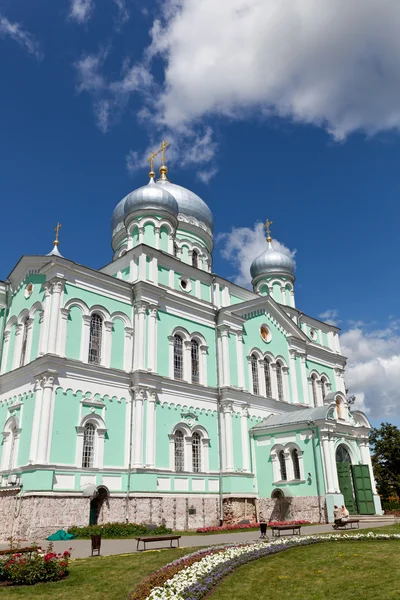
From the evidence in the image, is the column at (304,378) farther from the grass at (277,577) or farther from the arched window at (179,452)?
the grass at (277,577)

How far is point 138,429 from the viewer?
65.5 feet

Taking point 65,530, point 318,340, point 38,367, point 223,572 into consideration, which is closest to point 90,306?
point 38,367

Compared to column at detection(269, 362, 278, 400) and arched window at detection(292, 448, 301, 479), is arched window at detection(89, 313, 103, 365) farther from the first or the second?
column at detection(269, 362, 278, 400)

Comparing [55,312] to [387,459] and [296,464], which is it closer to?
[296,464]

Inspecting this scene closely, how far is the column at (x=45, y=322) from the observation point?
1904cm

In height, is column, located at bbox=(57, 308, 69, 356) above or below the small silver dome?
below

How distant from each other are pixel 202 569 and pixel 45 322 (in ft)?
40.1

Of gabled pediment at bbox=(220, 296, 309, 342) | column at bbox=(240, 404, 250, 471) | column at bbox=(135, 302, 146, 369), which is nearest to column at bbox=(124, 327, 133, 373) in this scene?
column at bbox=(135, 302, 146, 369)

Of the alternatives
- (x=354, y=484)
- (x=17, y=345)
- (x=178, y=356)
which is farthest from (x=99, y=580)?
(x=354, y=484)

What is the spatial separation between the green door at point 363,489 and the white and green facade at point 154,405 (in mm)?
47

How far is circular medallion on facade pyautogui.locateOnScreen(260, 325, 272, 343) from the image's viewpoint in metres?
27.5

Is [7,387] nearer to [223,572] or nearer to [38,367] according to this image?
[38,367]

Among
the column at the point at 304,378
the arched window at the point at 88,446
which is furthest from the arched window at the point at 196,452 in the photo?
the column at the point at 304,378

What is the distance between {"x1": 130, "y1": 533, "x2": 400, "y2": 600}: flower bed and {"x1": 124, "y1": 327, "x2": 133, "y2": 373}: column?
1005 cm
